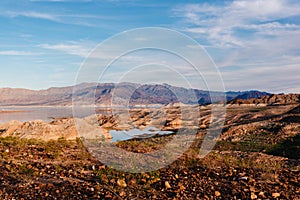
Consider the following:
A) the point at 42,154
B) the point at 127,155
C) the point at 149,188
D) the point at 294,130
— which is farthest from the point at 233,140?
the point at 149,188

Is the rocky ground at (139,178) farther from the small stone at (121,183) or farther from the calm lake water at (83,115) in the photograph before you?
the calm lake water at (83,115)

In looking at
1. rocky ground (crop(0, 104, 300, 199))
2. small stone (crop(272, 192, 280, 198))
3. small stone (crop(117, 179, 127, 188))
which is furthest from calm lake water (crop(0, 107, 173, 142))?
small stone (crop(272, 192, 280, 198))

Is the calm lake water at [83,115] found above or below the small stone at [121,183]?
below

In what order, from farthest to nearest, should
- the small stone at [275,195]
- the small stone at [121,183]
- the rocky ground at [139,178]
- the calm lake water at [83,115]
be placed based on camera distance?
the calm lake water at [83,115], the small stone at [121,183], the rocky ground at [139,178], the small stone at [275,195]

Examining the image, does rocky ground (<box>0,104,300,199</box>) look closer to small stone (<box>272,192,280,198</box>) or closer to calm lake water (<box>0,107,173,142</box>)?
small stone (<box>272,192,280,198</box>)

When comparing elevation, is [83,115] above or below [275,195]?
above

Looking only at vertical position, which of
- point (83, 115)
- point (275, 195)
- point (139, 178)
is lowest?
point (275, 195)

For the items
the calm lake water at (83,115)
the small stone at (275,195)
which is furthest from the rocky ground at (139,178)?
the calm lake water at (83,115)

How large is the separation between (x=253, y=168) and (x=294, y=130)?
55.6 ft


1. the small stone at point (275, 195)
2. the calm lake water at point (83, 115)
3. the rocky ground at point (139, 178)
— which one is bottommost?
the calm lake water at point (83, 115)

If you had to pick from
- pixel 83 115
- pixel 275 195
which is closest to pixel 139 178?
pixel 275 195

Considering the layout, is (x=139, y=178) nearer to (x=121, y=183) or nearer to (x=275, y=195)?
(x=121, y=183)

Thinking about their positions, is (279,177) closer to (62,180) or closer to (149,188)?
(149,188)

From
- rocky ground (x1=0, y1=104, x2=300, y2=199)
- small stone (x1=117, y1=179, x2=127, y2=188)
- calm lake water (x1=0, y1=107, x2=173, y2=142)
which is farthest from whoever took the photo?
calm lake water (x1=0, y1=107, x2=173, y2=142)
